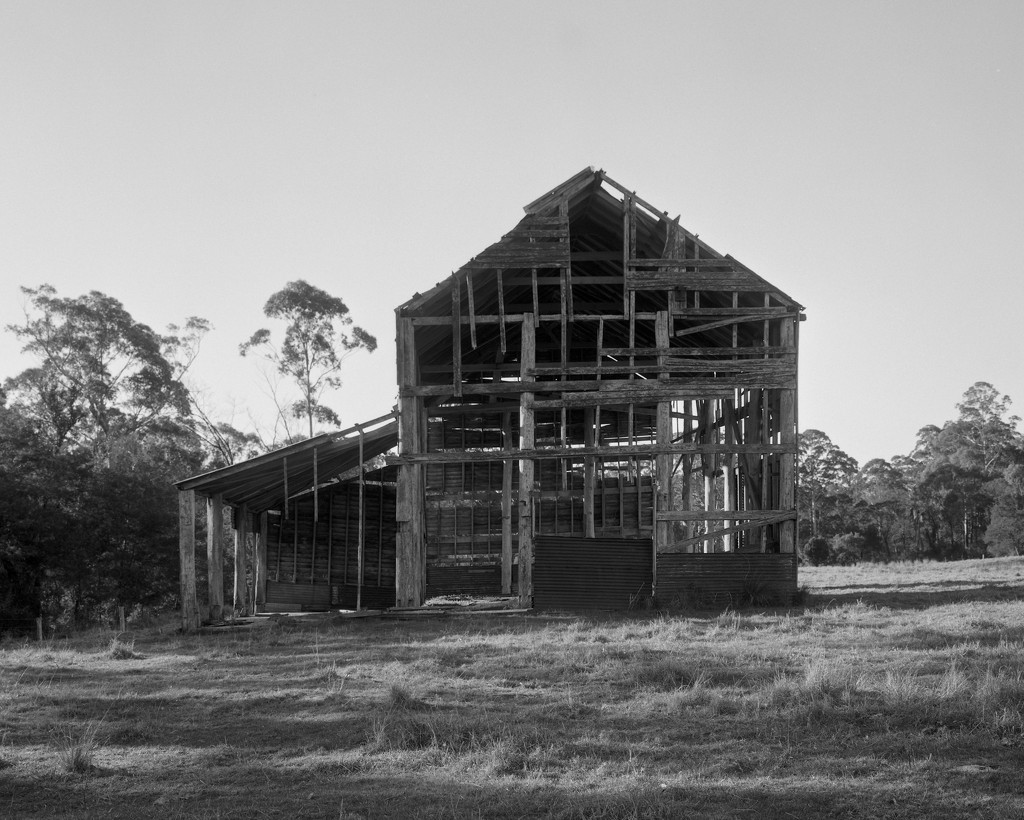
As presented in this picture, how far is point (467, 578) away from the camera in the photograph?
3356 centimetres

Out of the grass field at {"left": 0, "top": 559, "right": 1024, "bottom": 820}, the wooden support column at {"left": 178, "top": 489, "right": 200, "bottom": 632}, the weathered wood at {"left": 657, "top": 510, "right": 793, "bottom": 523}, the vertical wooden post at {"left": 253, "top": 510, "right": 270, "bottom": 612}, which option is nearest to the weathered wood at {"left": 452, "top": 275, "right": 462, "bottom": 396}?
the weathered wood at {"left": 657, "top": 510, "right": 793, "bottom": 523}

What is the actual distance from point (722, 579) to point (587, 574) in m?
3.21

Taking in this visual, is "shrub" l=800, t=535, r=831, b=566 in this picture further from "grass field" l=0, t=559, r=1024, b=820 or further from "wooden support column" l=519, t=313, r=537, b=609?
"grass field" l=0, t=559, r=1024, b=820

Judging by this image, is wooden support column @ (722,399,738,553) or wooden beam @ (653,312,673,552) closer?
wooden beam @ (653,312,673,552)

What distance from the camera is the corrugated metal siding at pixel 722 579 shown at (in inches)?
993

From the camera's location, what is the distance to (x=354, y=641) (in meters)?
20.7

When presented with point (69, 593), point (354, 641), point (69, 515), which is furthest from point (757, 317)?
point (69, 593)

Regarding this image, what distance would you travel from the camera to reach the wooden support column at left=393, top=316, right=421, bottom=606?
2566cm

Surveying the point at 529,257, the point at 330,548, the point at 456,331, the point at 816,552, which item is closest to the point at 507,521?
the point at 330,548

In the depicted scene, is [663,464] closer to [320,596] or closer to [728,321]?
[728,321]

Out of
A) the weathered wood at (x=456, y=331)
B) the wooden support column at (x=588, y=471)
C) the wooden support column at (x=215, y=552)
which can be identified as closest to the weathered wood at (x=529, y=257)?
the weathered wood at (x=456, y=331)

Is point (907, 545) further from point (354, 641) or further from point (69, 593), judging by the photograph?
point (354, 641)

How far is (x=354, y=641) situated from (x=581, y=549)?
6.82 meters

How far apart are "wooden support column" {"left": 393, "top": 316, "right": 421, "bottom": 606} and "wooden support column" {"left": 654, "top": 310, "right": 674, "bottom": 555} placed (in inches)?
226
